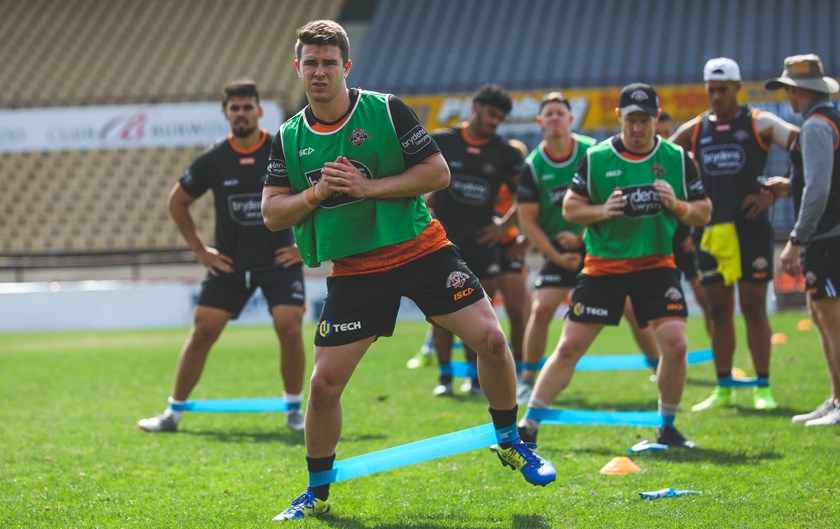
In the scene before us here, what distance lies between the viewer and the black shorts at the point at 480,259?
8.14 meters

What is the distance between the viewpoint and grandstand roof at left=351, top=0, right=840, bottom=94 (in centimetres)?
2319

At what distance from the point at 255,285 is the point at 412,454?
248cm

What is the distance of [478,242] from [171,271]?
49.8 ft

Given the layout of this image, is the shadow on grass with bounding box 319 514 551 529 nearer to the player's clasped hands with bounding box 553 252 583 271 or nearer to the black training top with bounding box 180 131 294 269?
the black training top with bounding box 180 131 294 269

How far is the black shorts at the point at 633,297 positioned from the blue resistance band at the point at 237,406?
2.27 m

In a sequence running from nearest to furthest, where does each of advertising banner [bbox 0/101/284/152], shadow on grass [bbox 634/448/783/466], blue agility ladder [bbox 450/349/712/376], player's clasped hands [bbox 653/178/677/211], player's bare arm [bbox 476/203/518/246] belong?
shadow on grass [bbox 634/448/783/466], player's clasped hands [bbox 653/178/677/211], blue agility ladder [bbox 450/349/712/376], player's bare arm [bbox 476/203/518/246], advertising banner [bbox 0/101/284/152]

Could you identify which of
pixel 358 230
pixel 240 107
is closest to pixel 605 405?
pixel 240 107

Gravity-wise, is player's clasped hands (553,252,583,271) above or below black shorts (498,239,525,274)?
above

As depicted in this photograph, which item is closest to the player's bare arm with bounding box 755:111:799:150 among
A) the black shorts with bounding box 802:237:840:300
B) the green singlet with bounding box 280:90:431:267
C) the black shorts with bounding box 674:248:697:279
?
the black shorts with bounding box 802:237:840:300

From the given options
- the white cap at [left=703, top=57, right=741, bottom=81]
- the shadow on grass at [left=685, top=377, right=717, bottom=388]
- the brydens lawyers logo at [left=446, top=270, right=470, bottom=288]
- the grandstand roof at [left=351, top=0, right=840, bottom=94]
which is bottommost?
the shadow on grass at [left=685, top=377, right=717, bottom=388]

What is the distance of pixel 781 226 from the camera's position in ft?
62.6

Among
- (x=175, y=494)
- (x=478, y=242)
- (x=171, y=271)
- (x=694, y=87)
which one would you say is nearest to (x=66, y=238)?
(x=171, y=271)

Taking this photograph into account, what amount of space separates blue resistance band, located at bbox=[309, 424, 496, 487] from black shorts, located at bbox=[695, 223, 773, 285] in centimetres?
282

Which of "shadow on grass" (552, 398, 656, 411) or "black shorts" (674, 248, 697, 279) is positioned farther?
"black shorts" (674, 248, 697, 279)
